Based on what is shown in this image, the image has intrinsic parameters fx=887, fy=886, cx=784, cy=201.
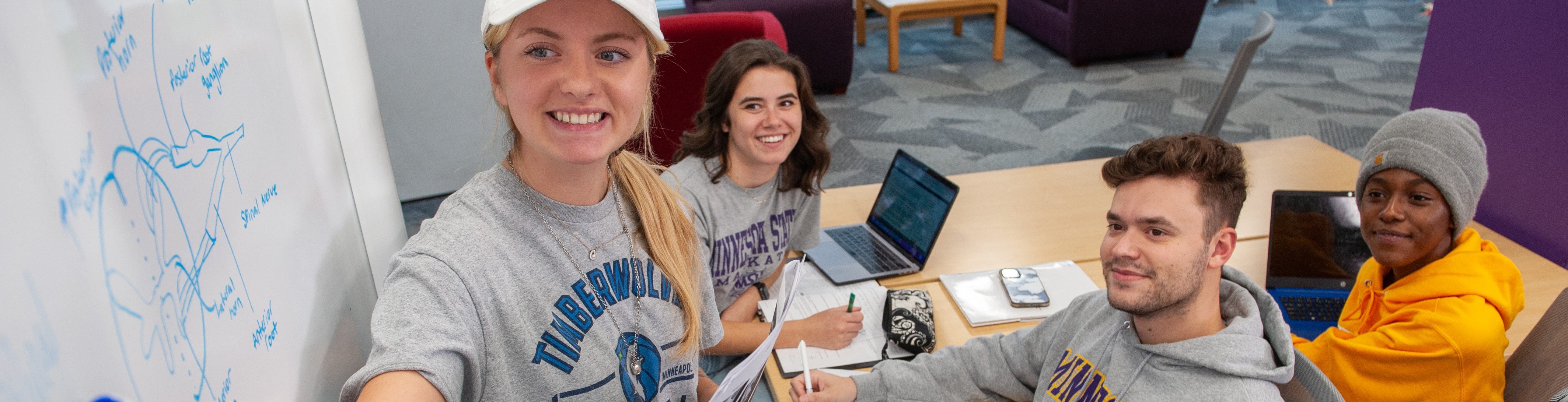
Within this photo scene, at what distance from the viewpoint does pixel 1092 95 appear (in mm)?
5043

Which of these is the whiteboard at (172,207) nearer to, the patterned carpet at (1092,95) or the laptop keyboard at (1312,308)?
the laptop keyboard at (1312,308)

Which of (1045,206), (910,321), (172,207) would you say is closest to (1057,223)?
(1045,206)

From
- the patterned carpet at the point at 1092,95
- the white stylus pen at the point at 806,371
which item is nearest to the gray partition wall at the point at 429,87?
the patterned carpet at the point at 1092,95

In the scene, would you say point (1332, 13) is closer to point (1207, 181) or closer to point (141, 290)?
point (1207, 181)

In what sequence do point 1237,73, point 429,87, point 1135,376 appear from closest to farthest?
point 1135,376 < point 1237,73 < point 429,87

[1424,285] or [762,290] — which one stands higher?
[1424,285]

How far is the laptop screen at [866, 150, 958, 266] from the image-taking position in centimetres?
202

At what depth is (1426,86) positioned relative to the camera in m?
2.76

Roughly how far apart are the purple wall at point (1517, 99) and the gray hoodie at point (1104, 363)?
150cm

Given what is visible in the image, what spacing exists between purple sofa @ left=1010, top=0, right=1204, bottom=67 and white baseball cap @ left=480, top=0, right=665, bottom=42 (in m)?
4.90

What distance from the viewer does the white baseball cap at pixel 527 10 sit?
836 millimetres

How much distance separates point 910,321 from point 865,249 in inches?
17.7

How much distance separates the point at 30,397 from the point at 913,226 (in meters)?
1.76

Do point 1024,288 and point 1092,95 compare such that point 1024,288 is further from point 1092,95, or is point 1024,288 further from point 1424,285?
point 1092,95
